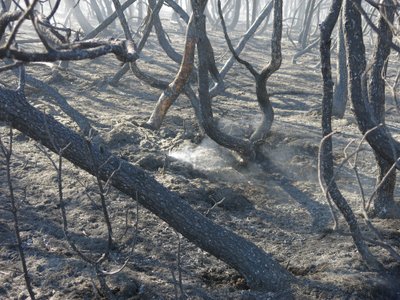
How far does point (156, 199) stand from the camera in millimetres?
3039

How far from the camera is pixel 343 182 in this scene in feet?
15.8

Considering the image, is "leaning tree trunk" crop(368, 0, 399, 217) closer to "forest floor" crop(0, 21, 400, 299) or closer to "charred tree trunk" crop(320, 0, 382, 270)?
"forest floor" crop(0, 21, 400, 299)

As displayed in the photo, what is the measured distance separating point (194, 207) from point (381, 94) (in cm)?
175

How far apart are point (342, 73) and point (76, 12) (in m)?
10.6

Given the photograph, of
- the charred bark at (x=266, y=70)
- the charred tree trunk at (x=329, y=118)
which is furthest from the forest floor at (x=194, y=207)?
the charred bark at (x=266, y=70)

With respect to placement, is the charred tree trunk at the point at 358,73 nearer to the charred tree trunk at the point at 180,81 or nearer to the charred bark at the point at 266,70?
the charred bark at the point at 266,70

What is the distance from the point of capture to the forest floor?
125 inches

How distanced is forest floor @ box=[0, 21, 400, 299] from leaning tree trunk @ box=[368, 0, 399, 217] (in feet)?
0.43

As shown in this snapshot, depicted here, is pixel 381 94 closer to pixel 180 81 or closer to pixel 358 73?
pixel 358 73

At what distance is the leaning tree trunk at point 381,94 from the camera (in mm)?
3429

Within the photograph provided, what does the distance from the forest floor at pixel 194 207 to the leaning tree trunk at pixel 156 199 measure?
0.47 ft

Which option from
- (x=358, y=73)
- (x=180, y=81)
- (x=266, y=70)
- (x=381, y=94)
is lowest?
(x=180, y=81)

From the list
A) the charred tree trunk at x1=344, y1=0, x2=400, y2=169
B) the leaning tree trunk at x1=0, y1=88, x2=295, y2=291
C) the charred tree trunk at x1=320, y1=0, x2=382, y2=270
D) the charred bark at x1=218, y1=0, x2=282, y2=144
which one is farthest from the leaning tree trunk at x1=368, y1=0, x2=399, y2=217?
the leaning tree trunk at x1=0, y1=88, x2=295, y2=291

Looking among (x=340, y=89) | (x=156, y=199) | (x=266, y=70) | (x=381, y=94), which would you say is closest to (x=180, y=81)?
(x=266, y=70)
